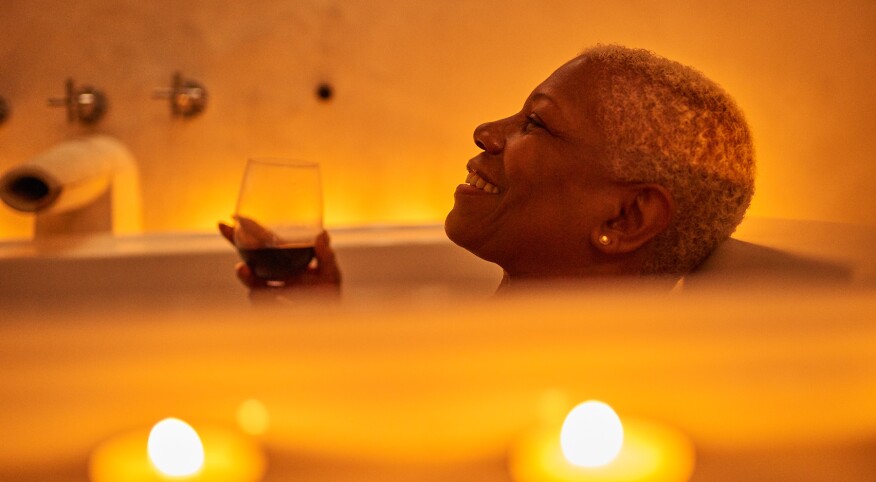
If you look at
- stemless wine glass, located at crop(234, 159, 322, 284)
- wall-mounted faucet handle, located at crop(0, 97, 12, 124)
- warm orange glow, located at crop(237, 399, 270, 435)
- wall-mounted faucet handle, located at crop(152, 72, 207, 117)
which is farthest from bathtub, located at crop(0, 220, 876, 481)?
wall-mounted faucet handle, located at crop(0, 97, 12, 124)

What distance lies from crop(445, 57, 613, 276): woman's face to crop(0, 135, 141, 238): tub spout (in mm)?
983

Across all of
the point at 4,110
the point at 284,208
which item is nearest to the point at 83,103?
the point at 4,110

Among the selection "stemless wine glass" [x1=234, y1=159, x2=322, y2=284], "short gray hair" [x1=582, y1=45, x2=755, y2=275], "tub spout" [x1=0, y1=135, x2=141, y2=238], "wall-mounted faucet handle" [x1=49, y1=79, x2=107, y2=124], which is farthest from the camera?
"wall-mounted faucet handle" [x1=49, y1=79, x2=107, y2=124]

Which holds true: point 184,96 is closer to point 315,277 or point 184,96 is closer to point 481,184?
point 315,277

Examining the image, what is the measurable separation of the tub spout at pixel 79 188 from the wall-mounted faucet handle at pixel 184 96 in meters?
0.19

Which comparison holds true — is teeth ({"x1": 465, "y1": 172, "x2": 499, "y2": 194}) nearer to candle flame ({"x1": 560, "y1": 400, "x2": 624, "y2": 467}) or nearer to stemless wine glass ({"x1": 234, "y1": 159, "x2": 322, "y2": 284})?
stemless wine glass ({"x1": 234, "y1": 159, "x2": 322, "y2": 284})

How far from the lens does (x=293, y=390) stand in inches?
7.4

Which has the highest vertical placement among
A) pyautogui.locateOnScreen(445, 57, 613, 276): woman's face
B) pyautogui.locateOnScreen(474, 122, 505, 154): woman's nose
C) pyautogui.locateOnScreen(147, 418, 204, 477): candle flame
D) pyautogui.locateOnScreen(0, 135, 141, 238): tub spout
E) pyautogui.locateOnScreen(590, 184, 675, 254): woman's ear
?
pyautogui.locateOnScreen(0, 135, 141, 238): tub spout

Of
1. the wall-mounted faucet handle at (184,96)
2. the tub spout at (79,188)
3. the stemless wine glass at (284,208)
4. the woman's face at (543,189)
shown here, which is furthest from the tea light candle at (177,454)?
the wall-mounted faucet handle at (184,96)

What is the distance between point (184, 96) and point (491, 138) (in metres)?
1.33

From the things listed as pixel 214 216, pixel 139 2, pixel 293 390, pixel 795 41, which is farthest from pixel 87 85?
pixel 293 390

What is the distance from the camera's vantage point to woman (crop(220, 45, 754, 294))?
1.05m

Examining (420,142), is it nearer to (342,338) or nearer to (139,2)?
(139,2)

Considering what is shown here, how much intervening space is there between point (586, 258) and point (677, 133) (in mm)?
214
